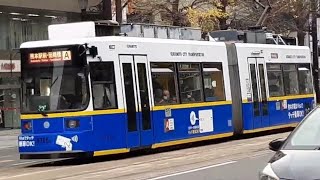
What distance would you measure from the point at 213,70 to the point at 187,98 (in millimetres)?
1727

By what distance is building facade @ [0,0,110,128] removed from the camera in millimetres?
29922

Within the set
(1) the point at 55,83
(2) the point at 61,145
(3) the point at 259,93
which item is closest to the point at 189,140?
(3) the point at 259,93

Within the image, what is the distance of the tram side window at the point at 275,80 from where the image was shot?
20.9 metres

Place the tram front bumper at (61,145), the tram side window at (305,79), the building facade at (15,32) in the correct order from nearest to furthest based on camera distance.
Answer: the tram front bumper at (61,145) < the tram side window at (305,79) < the building facade at (15,32)

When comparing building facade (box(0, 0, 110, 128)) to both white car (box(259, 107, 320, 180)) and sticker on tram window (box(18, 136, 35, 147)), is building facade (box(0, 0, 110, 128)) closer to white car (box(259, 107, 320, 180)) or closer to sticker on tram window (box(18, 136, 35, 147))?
sticker on tram window (box(18, 136, 35, 147))

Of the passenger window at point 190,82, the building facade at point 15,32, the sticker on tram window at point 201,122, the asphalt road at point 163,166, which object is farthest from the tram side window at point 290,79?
the building facade at point 15,32

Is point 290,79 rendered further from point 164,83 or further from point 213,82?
point 164,83

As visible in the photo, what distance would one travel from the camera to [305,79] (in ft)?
76.1

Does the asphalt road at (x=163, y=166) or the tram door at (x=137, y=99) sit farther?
the tram door at (x=137, y=99)

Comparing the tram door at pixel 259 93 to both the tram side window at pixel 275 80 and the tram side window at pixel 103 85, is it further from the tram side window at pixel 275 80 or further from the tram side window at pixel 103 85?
the tram side window at pixel 103 85

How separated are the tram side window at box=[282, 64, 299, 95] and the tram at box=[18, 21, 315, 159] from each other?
2.26 metres

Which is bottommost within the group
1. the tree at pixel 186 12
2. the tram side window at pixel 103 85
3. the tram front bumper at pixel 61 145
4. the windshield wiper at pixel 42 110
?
the tram front bumper at pixel 61 145

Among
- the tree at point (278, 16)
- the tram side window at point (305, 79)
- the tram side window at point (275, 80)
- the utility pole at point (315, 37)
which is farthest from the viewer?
the tree at point (278, 16)

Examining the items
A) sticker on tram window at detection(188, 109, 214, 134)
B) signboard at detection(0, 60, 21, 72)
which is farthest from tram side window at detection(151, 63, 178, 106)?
signboard at detection(0, 60, 21, 72)
